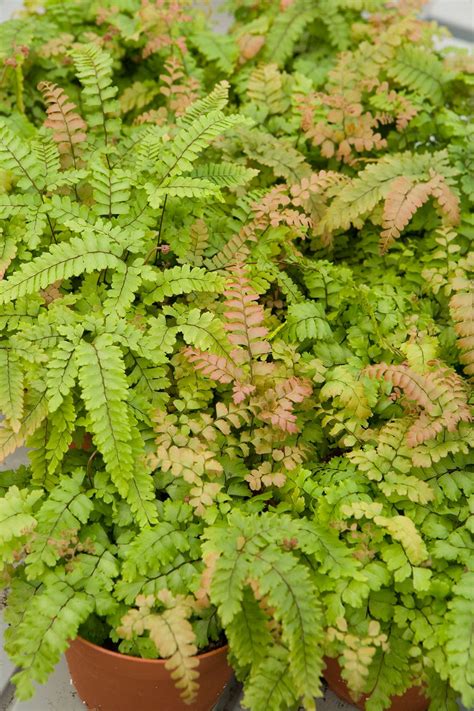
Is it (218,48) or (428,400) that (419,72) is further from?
(428,400)

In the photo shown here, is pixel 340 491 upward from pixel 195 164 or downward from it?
downward

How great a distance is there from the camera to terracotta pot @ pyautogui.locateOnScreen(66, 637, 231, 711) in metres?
1.98

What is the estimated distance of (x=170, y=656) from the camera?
1.81 metres

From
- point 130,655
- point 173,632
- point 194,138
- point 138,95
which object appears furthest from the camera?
point 138,95

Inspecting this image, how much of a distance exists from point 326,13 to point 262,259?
163 cm

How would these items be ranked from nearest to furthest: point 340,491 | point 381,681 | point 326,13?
point 381,681 < point 340,491 < point 326,13

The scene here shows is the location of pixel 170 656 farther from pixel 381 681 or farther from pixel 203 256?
pixel 203 256

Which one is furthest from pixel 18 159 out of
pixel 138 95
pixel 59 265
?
pixel 138 95

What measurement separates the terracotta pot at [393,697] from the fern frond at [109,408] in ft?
2.79

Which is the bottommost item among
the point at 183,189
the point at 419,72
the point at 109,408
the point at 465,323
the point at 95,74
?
the point at 109,408

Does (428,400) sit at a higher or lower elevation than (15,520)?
higher

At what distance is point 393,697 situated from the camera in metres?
2.16

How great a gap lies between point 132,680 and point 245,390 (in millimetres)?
879

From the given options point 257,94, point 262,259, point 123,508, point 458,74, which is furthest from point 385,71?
point 123,508
